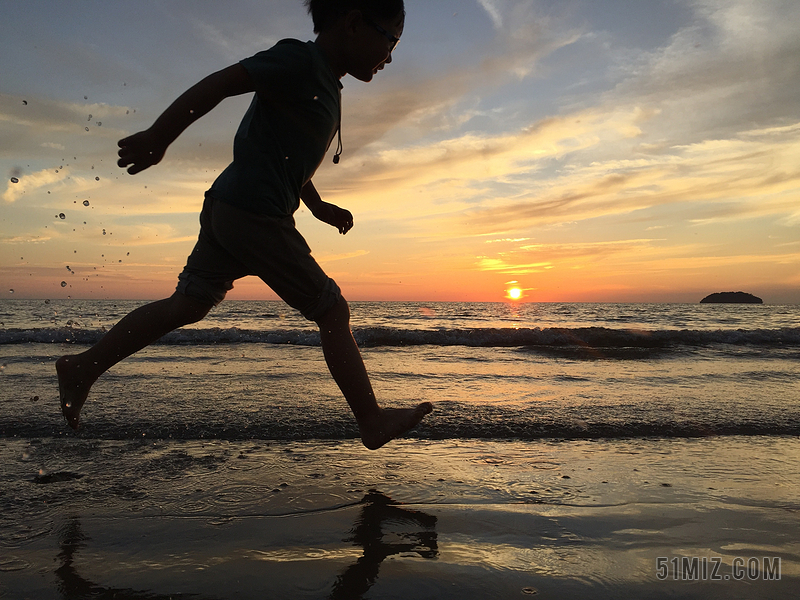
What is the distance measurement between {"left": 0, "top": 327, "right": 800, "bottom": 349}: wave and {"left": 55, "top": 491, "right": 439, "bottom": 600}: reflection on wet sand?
8.22m

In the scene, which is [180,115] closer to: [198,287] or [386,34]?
[198,287]

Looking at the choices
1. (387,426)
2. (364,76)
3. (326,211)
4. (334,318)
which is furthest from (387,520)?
(364,76)

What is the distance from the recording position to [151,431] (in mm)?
2938

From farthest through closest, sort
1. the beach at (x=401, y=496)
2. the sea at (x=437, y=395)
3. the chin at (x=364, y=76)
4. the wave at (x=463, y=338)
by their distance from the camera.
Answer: the wave at (x=463, y=338) → the sea at (x=437, y=395) → the chin at (x=364, y=76) → the beach at (x=401, y=496)

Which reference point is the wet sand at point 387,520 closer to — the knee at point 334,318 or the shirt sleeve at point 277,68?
the knee at point 334,318

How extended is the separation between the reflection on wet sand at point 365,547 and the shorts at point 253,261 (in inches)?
30.3

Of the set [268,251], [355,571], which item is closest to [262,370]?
[268,251]

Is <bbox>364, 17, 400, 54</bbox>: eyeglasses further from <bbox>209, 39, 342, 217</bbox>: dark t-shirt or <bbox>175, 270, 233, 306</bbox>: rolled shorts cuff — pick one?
<bbox>175, 270, 233, 306</bbox>: rolled shorts cuff

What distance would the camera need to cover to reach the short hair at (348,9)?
5.95 feet

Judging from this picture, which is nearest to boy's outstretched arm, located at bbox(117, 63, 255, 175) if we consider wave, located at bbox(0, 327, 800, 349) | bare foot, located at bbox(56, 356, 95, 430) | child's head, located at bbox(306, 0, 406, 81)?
child's head, located at bbox(306, 0, 406, 81)

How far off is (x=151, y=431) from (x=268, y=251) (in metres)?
1.74

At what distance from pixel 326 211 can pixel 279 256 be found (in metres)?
0.59

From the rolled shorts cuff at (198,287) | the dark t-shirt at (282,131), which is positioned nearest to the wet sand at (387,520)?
the rolled shorts cuff at (198,287)

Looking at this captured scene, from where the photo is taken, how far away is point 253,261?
1874 mm
